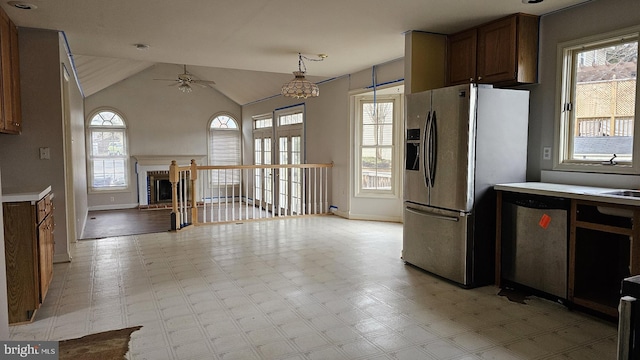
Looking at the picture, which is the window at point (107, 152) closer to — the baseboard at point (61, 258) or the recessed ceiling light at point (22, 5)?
the baseboard at point (61, 258)

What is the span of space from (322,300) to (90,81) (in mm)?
7264

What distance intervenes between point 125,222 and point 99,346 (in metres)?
6.01

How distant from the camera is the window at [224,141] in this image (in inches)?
451

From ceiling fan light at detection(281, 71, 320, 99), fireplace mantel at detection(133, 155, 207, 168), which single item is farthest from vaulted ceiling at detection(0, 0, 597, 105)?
fireplace mantel at detection(133, 155, 207, 168)

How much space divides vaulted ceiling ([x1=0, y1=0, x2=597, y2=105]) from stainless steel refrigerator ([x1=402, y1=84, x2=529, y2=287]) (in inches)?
30.5

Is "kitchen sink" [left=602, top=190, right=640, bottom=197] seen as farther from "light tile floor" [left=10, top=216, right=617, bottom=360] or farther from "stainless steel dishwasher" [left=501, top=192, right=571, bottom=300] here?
"light tile floor" [left=10, top=216, right=617, bottom=360]

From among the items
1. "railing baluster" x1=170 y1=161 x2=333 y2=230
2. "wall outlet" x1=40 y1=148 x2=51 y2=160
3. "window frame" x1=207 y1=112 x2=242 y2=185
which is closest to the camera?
"wall outlet" x1=40 y1=148 x2=51 y2=160

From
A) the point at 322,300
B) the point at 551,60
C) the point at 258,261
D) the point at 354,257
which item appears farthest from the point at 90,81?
the point at 551,60

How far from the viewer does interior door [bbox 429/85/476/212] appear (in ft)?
11.6

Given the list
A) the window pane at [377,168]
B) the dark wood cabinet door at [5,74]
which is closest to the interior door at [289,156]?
the window pane at [377,168]

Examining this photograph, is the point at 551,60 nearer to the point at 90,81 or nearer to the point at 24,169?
the point at 24,169

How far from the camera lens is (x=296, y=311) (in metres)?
3.11

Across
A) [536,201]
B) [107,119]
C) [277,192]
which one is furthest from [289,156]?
[536,201]

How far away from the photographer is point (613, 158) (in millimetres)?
3322
